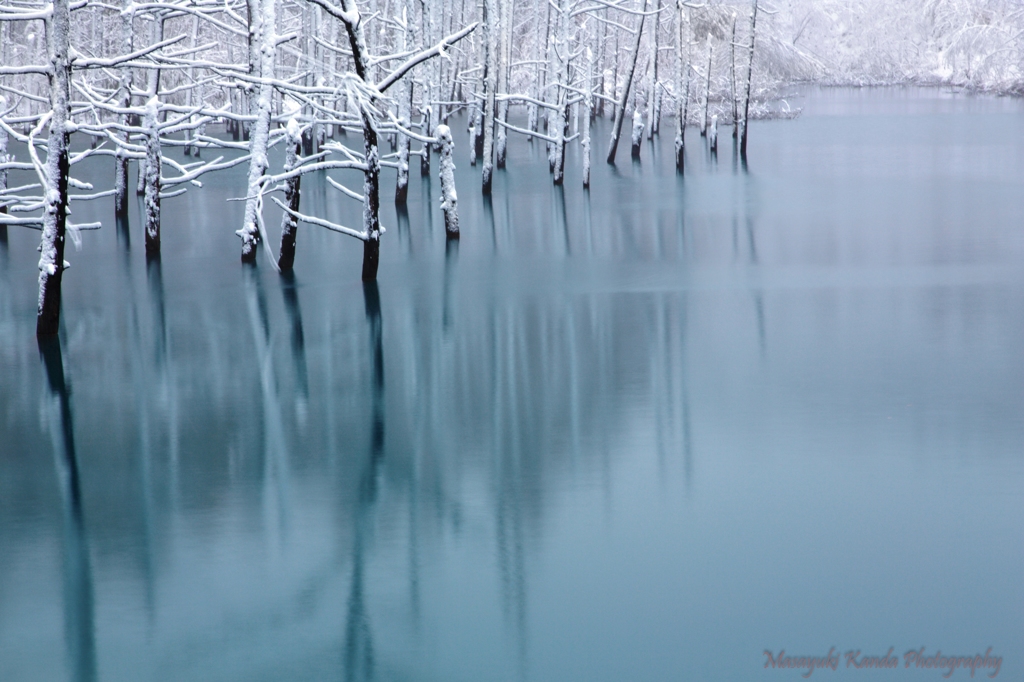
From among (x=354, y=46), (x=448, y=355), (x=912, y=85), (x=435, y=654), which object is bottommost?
(x=435, y=654)

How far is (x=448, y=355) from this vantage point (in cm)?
1183

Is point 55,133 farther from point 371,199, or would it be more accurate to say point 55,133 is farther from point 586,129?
point 586,129

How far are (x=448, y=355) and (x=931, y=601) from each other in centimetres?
637

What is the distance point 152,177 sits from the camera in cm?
1666

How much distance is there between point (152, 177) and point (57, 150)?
19.4 feet

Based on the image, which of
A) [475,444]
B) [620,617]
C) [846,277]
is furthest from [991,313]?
[620,617]

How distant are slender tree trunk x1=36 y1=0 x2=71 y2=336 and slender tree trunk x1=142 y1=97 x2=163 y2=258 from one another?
4946 millimetres

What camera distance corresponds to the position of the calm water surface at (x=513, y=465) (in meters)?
6.00

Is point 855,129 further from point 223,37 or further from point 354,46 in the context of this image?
point 354,46

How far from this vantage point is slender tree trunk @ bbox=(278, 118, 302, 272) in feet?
48.9

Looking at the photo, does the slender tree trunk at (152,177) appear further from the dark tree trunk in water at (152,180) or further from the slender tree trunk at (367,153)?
the slender tree trunk at (367,153)

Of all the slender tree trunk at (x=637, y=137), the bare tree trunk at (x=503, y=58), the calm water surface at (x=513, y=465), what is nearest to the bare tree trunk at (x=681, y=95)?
the slender tree trunk at (x=637, y=137)

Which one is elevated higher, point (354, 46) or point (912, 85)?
point (912, 85)

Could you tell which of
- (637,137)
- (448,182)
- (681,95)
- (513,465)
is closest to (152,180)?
(448,182)
